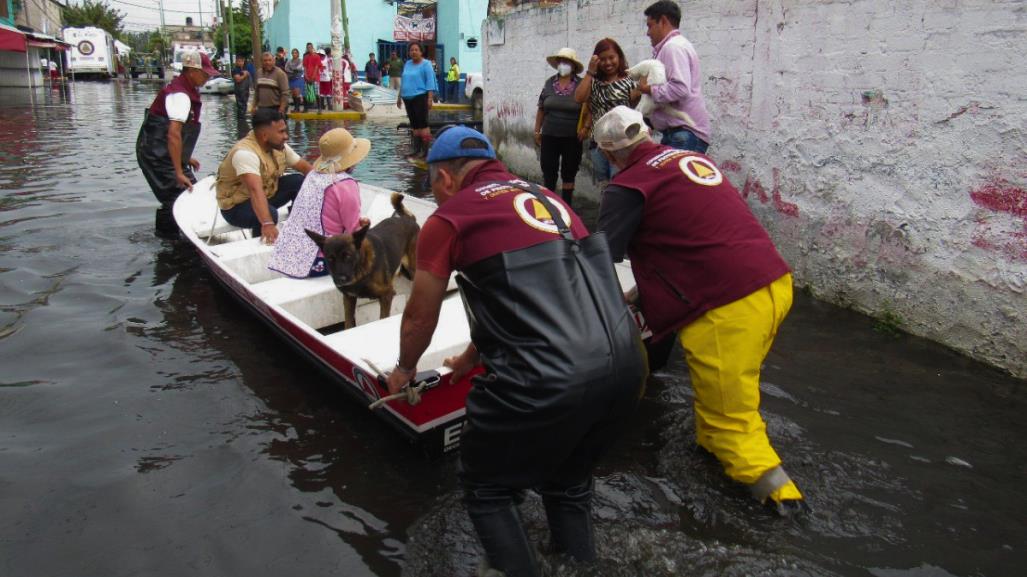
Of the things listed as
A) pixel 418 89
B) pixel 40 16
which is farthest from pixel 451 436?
pixel 40 16

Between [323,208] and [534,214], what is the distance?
3.41m

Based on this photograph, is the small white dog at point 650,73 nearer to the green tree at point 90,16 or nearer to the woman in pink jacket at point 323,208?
the woman in pink jacket at point 323,208

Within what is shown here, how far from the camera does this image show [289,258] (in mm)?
5719

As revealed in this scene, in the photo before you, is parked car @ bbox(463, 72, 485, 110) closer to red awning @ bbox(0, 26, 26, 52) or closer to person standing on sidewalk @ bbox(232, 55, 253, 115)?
person standing on sidewalk @ bbox(232, 55, 253, 115)

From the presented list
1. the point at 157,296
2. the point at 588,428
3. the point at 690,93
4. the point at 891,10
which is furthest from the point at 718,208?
the point at 157,296

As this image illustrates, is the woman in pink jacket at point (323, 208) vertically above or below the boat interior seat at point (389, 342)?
above

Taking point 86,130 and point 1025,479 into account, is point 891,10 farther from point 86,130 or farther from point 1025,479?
point 86,130

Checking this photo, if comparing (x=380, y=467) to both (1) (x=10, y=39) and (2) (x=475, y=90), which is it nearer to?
(2) (x=475, y=90)

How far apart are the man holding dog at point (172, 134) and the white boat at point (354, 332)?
34.7 inches

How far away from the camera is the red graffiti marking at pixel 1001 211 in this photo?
457 cm

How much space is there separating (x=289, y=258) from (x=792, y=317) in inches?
170

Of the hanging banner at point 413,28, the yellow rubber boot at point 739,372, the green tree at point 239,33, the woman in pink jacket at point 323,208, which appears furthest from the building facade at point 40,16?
the yellow rubber boot at point 739,372

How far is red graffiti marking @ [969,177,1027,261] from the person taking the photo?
15.0 ft

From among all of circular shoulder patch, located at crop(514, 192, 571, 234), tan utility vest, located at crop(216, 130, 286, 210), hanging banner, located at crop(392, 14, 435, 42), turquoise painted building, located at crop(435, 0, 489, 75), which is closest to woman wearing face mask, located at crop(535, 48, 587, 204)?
tan utility vest, located at crop(216, 130, 286, 210)
